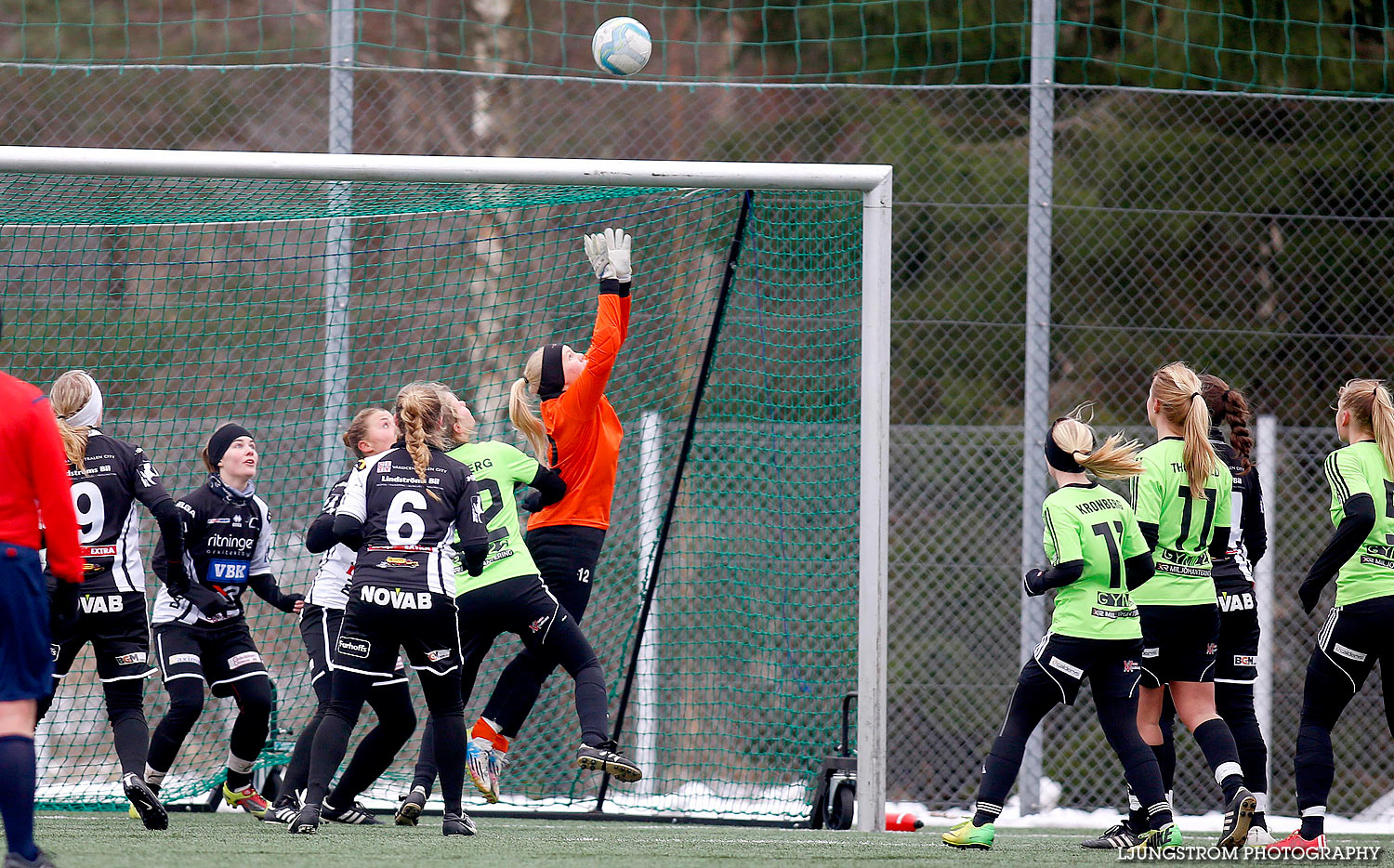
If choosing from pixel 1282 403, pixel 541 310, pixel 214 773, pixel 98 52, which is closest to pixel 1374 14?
pixel 1282 403

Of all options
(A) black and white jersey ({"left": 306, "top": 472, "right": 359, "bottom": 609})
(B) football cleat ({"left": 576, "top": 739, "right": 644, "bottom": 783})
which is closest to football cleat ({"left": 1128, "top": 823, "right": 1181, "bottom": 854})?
(B) football cleat ({"left": 576, "top": 739, "right": 644, "bottom": 783})

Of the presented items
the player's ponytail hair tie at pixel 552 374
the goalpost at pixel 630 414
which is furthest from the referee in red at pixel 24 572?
the goalpost at pixel 630 414

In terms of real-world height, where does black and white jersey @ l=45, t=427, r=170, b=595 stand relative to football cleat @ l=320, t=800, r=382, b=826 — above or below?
above

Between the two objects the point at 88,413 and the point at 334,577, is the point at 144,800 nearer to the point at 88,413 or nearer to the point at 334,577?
the point at 334,577

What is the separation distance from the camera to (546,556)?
5805 millimetres

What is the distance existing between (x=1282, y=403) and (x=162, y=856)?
7.42 m

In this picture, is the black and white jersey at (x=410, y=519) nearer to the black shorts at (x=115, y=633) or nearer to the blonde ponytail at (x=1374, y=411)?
the black shorts at (x=115, y=633)

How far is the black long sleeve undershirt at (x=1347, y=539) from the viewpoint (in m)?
4.98

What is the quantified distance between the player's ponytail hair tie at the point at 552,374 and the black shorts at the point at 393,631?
50.1 inches

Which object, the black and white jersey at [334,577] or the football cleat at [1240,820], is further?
the black and white jersey at [334,577]

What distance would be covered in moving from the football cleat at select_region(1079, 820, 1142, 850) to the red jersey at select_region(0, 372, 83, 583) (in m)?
3.67

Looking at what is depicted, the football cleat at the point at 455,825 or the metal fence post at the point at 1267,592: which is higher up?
the metal fence post at the point at 1267,592

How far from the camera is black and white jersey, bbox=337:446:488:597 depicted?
4898 mm

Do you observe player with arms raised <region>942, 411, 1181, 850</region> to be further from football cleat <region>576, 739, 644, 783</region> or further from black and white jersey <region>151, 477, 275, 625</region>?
black and white jersey <region>151, 477, 275, 625</region>
